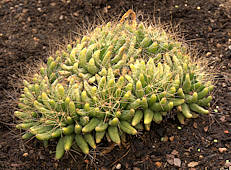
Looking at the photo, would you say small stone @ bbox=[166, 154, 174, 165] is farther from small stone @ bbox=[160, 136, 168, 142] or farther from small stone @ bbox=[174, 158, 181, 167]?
small stone @ bbox=[160, 136, 168, 142]

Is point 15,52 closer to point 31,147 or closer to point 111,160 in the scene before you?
point 31,147

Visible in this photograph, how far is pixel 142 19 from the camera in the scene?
4.51 metres

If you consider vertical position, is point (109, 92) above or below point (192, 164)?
above

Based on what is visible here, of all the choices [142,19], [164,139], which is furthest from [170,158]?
[142,19]

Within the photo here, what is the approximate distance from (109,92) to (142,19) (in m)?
1.76

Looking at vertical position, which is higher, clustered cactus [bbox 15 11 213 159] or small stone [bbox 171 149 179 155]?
clustered cactus [bbox 15 11 213 159]

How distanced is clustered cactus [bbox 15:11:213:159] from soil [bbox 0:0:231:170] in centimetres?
20

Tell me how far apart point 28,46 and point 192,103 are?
2.64 meters

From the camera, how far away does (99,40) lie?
365 cm

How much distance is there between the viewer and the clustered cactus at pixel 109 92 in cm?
308

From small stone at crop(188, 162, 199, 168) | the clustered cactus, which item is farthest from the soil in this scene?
the clustered cactus

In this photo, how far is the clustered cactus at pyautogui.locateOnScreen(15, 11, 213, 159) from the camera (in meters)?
3.08

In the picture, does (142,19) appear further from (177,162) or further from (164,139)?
(177,162)

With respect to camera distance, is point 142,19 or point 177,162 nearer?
point 177,162
